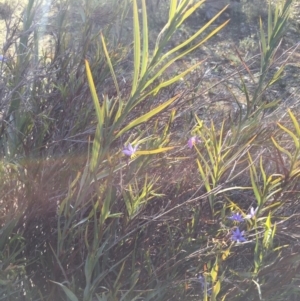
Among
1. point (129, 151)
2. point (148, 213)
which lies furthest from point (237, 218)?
point (129, 151)

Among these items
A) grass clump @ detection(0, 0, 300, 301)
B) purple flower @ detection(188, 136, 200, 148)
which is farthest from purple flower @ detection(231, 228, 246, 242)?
purple flower @ detection(188, 136, 200, 148)

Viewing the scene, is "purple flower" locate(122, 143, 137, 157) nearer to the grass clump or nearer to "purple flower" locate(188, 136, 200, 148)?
the grass clump

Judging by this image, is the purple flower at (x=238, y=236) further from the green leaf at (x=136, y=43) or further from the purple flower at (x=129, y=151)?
the green leaf at (x=136, y=43)

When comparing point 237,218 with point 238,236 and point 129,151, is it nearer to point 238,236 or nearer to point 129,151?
point 238,236

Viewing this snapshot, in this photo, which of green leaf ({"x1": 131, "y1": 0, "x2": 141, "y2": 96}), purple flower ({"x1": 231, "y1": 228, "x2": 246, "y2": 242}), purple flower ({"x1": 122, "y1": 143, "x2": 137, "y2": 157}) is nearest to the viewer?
green leaf ({"x1": 131, "y1": 0, "x2": 141, "y2": 96})

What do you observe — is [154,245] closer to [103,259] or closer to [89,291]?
[103,259]

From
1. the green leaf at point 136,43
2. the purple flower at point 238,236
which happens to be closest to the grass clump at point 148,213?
the purple flower at point 238,236

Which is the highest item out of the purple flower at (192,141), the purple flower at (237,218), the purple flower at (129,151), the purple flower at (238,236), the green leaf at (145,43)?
the green leaf at (145,43)

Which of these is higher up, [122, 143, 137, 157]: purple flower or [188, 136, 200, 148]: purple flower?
[122, 143, 137, 157]: purple flower

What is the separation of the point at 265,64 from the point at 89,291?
2.52ft

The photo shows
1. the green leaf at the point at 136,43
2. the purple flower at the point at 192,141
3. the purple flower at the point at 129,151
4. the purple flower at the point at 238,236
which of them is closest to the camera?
the green leaf at the point at 136,43

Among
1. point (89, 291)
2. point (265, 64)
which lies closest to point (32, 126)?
point (89, 291)

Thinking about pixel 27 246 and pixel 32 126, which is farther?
pixel 32 126

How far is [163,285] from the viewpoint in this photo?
57.3 inches
